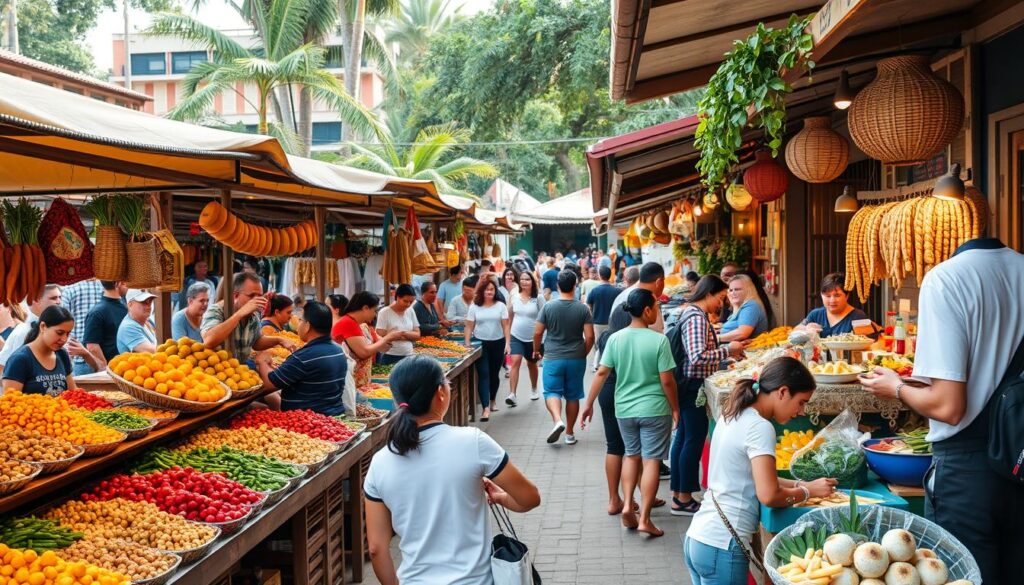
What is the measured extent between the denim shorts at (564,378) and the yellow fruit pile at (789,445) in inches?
187

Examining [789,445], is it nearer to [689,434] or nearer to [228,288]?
[689,434]

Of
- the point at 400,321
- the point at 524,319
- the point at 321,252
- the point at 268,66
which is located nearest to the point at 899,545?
the point at 321,252

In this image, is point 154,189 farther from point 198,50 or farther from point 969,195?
point 198,50

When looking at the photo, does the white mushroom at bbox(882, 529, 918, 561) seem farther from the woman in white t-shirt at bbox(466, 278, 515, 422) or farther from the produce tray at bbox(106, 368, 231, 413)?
the woman in white t-shirt at bbox(466, 278, 515, 422)

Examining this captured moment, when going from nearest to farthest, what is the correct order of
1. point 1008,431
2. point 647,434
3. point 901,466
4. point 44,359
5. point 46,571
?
point 1008,431 → point 46,571 → point 901,466 → point 44,359 → point 647,434

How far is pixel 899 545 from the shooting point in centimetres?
301

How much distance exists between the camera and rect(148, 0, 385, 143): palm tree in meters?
20.2

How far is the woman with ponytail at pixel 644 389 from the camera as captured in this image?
23.1 feet

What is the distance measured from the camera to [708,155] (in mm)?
5289

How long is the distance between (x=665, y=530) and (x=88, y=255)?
4817mm

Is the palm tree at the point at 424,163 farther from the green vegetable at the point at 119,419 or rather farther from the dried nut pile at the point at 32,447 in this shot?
the dried nut pile at the point at 32,447

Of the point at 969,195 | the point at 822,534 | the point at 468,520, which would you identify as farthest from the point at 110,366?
the point at 969,195

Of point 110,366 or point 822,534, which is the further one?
point 110,366

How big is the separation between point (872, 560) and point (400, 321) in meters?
7.83
